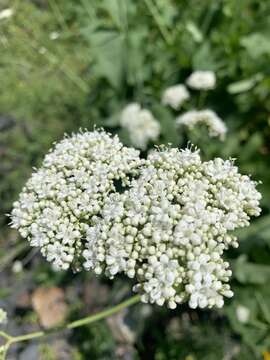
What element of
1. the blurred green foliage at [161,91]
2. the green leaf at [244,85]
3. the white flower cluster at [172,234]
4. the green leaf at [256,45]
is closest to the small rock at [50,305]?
the blurred green foliage at [161,91]

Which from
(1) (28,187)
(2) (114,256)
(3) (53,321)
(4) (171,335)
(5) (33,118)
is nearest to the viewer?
(2) (114,256)

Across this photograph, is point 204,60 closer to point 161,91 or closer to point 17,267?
point 161,91

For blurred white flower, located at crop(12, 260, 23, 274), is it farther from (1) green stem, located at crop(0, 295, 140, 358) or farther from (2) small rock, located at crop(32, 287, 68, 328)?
(1) green stem, located at crop(0, 295, 140, 358)

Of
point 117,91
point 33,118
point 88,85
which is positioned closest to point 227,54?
point 117,91

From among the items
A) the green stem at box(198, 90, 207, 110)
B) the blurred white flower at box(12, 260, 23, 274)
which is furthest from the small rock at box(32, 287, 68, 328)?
the green stem at box(198, 90, 207, 110)

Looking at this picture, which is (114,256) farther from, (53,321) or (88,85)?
(88,85)
